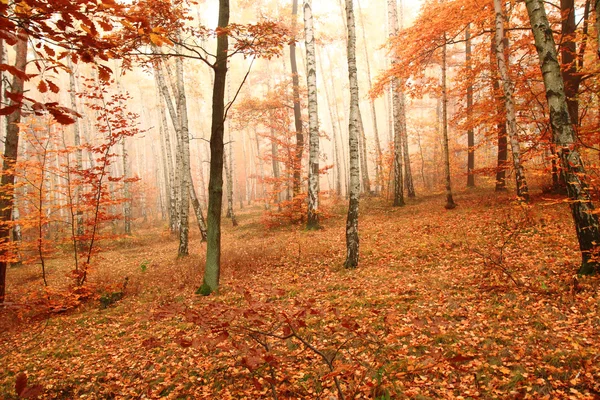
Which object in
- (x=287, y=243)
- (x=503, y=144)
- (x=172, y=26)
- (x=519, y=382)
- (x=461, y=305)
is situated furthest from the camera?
(x=503, y=144)

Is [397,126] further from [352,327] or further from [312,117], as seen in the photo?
[352,327]

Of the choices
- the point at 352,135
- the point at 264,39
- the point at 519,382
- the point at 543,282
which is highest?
the point at 264,39

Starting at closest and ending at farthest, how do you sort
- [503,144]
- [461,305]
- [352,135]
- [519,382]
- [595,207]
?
[519,382] < [595,207] < [461,305] < [352,135] < [503,144]

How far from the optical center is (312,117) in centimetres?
1220

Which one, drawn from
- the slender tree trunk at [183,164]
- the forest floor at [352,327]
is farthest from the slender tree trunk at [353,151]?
the slender tree trunk at [183,164]

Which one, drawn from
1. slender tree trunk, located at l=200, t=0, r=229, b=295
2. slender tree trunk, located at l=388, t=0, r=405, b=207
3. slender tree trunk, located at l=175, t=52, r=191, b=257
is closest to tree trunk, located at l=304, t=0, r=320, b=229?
slender tree trunk, located at l=388, t=0, r=405, b=207

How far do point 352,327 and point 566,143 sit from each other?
4179mm

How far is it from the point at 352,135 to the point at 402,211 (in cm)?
682

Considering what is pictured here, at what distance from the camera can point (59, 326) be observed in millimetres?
6738

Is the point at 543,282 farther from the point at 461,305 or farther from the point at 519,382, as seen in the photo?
the point at 519,382

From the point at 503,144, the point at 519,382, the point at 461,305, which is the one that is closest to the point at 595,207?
the point at 461,305

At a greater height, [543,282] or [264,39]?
[264,39]

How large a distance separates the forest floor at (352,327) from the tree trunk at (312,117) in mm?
2803

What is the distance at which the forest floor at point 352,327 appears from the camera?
341 centimetres
